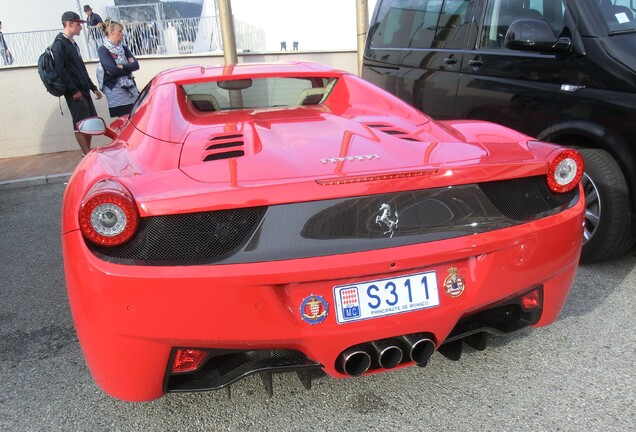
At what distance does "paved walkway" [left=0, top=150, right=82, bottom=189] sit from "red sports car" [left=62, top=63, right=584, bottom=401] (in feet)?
17.2

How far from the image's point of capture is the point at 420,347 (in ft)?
5.81

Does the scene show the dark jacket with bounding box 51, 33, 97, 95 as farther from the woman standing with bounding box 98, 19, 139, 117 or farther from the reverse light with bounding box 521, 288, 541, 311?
the reverse light with bounding box 521, 288, 541, 311

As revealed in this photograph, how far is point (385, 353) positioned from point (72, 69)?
5709mm

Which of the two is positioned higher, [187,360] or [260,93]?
[260,93]

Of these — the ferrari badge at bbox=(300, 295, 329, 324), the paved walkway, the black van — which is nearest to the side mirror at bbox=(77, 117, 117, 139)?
the ferrari badge at bbox=(300, 295, 329, 324)

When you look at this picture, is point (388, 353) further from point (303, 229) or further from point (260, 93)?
point (260, 93)

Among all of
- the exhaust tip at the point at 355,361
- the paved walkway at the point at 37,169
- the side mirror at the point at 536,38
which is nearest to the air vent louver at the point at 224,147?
the exhaust tip at the point at 355,361

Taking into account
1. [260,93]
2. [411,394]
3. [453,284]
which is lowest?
[411,394]

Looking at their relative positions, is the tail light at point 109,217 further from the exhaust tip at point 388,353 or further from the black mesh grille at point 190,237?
the exhaust tip at point 388,353

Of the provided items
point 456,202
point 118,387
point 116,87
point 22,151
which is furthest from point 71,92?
point 456,202

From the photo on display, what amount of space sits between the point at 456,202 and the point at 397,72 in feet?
10.2

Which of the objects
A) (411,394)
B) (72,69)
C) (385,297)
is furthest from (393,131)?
(72,69)

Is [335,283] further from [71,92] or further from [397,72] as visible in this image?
[71,92]

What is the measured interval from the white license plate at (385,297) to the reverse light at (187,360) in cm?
46
